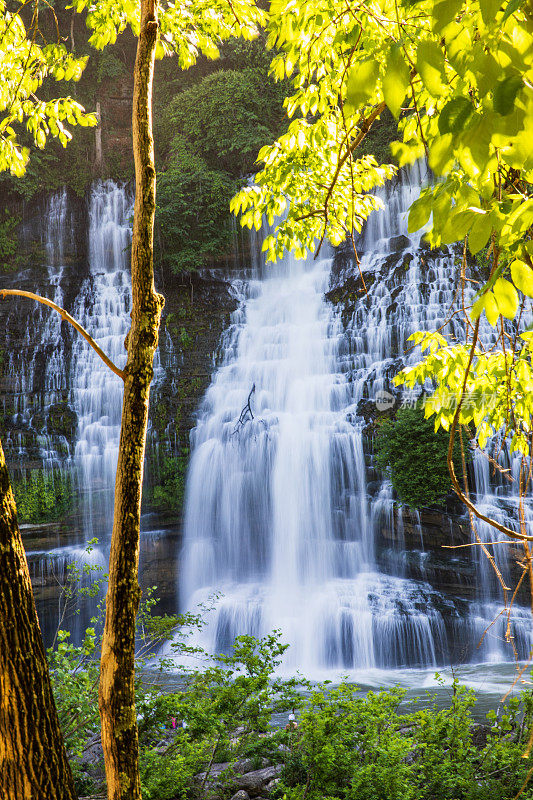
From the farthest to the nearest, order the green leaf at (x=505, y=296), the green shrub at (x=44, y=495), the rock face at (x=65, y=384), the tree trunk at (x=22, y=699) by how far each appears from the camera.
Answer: the green shrub at (x=44, y=495) < the rock face at (x=65, y=384) < the tree trunk at (x=22, y=699) < the green leaf at (x=505, y=296)

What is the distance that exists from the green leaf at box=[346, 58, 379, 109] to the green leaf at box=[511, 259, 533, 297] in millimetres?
393

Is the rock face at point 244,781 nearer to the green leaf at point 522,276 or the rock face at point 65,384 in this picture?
the green leaf at point 522,276

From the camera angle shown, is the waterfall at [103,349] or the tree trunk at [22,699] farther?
the waterfall at [103,349]

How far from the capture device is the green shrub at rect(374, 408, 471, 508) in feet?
30.0

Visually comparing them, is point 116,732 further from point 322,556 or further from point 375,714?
point 322,556

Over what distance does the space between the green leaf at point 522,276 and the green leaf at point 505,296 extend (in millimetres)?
19

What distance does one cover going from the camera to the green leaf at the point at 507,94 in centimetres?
74

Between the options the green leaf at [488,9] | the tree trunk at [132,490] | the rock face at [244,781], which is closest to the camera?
the green leaf at [488,9]

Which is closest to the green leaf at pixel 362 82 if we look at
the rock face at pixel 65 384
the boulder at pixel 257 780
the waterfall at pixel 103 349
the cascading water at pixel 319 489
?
the boulder at pixel 257 780

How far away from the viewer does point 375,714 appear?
302cm

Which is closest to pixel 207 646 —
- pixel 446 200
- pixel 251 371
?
pixel 251 371

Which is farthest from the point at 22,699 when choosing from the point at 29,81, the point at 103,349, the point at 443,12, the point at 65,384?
the point at 65,384

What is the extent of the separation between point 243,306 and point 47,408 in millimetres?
5338

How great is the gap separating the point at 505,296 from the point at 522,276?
0.06 metres
